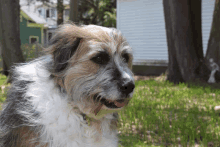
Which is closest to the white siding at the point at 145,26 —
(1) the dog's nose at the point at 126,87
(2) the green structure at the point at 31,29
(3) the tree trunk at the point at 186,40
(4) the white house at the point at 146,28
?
(4) the white house at the point at 146,28

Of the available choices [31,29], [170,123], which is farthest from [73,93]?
[31,29]

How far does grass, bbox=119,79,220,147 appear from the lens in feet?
11.2

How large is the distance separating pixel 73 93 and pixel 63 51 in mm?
428

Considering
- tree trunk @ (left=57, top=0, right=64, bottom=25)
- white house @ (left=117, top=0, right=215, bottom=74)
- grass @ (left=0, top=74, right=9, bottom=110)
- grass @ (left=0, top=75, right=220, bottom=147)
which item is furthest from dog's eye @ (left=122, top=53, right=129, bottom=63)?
tree trunk @ (left=57, top=0, right=64, bottom=25)

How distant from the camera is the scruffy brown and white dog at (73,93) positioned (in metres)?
2.11

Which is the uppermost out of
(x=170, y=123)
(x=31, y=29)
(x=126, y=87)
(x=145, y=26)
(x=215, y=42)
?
(x=31, y=29)

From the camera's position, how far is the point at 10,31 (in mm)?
6969

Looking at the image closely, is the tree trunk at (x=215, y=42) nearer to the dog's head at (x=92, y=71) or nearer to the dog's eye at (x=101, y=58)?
the dog's head at (x=92, y=71)

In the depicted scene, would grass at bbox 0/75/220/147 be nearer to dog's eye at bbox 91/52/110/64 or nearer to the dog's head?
the dog's head

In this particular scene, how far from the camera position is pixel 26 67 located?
2508mm

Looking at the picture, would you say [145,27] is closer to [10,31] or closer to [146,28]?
[146,28]

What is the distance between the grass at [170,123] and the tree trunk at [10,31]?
2835mm

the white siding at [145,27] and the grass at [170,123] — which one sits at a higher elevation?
the white siding at [145,27]

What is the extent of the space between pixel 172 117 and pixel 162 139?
963 millimetres
